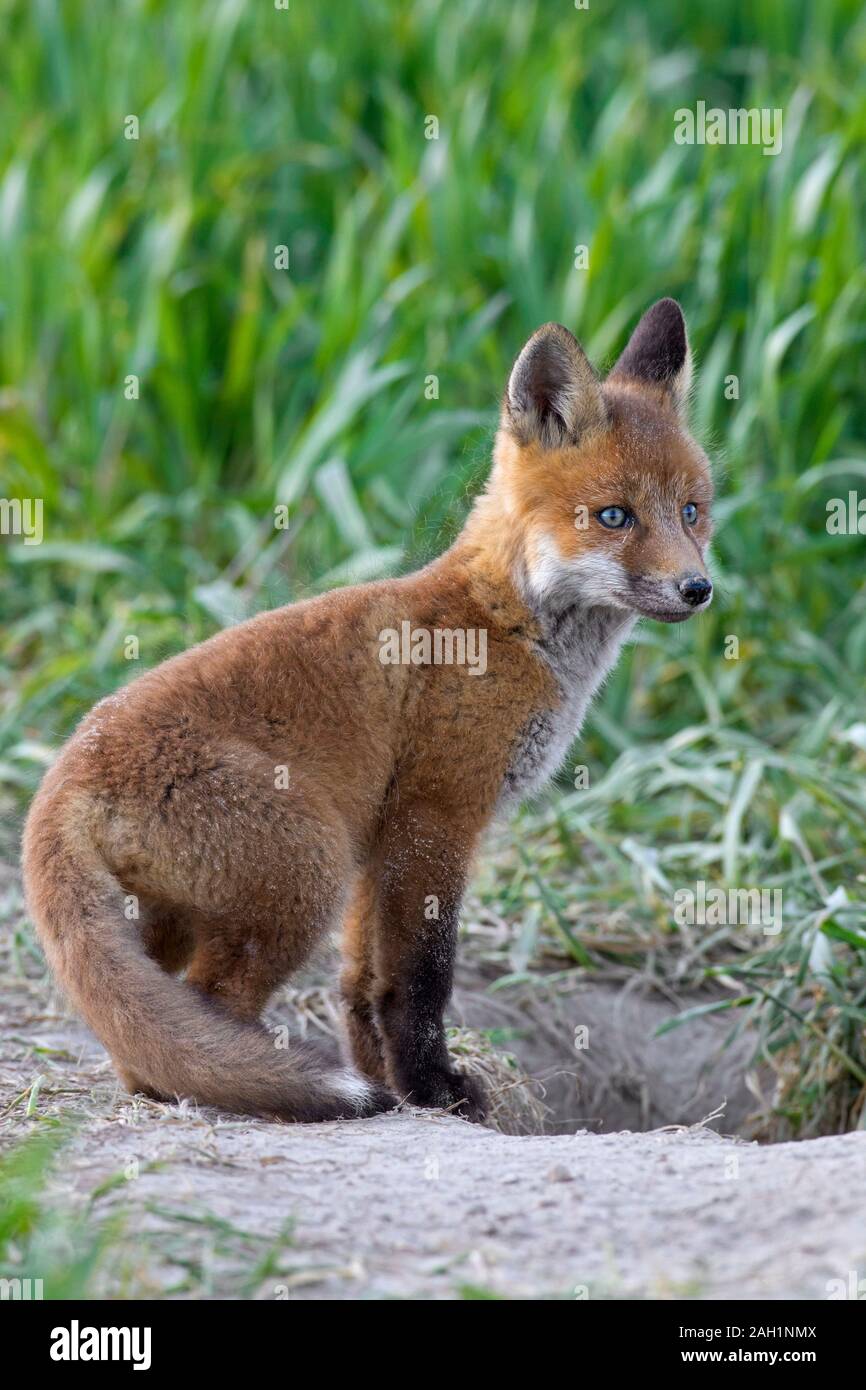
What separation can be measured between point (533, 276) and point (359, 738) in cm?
467

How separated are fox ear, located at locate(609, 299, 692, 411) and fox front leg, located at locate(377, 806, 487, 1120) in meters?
1.69

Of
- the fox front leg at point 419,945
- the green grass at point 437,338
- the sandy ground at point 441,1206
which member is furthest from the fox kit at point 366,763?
the green grass at point 437,338

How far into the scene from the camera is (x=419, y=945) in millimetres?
4336

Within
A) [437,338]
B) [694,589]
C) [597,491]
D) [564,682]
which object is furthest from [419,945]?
[437,338]

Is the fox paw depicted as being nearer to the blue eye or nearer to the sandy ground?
the sandy ground

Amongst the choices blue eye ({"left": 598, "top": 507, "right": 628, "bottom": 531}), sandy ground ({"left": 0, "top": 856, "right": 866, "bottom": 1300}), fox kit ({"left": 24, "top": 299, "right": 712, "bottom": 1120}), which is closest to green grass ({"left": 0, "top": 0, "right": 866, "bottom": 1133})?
fox kit ({"left": 24, "top": 299, "right": 712, "bottom": 1120})

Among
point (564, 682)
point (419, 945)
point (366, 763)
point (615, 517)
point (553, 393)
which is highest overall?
point (553, 393)

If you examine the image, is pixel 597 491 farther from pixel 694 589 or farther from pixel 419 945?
pixel 419 945

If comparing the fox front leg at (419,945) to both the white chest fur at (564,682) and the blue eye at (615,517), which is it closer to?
the white chest fur at (564,682)

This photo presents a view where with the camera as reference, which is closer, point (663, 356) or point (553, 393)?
point (553, 393)

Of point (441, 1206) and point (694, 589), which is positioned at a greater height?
point (694, 589)

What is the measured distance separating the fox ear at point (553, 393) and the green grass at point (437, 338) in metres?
0.88

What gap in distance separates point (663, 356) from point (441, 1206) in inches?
115

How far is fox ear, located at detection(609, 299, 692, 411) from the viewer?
5.10 m
